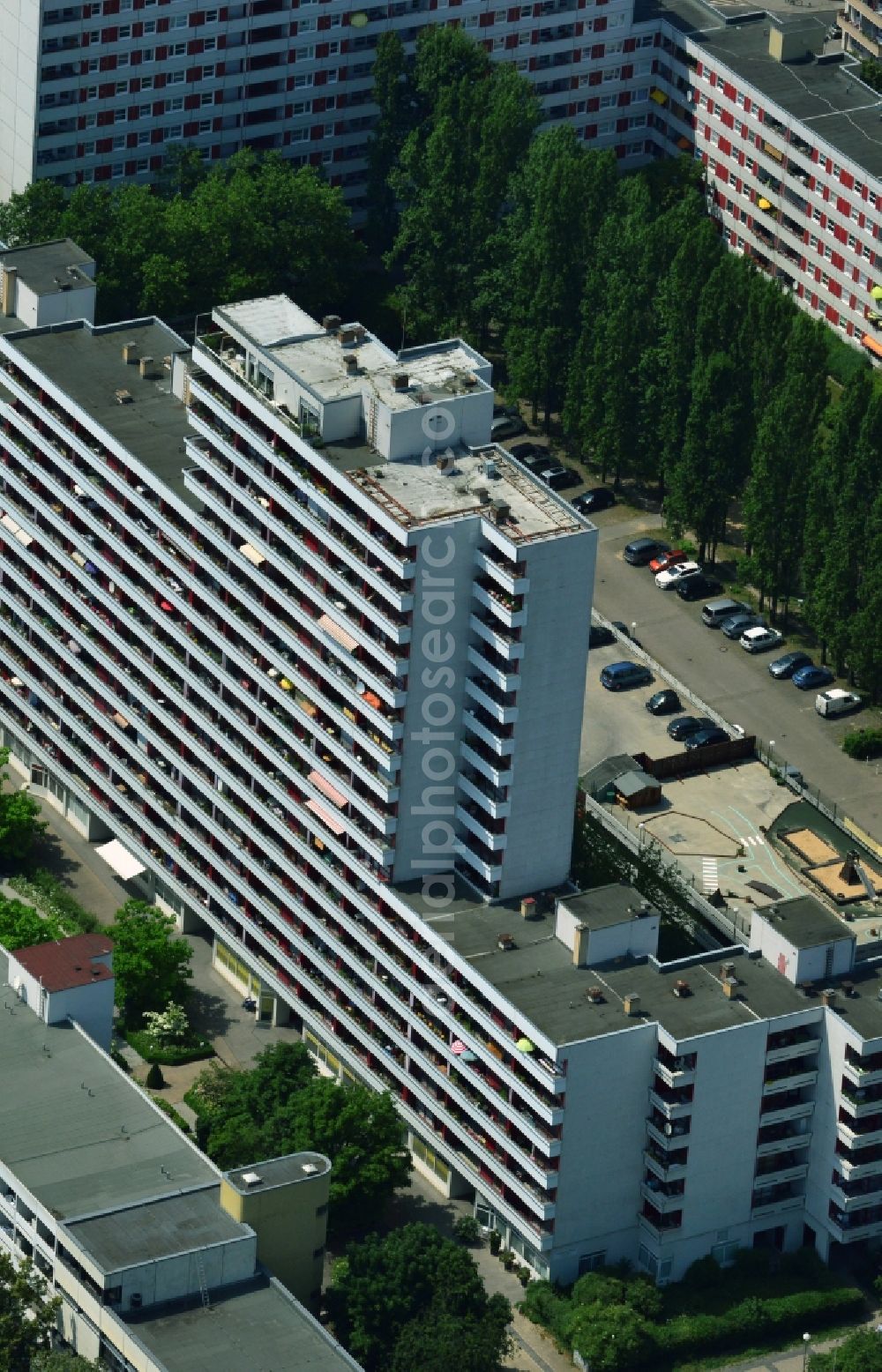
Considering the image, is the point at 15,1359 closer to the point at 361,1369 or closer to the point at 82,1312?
the point at 82,1312

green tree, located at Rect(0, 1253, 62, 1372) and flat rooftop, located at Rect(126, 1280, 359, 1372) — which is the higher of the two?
flat rooftop, located at Rect(126, 1280, 359, 1372)

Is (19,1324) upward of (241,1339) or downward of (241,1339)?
downward

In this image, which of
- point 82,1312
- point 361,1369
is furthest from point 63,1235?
point 361,1369

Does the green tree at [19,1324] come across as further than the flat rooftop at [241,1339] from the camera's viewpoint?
Yes

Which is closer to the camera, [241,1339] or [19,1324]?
[241,1339]

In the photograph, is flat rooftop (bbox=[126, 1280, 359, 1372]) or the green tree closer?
flat rooftop (bbox=[126, 1280, 359, 1372])

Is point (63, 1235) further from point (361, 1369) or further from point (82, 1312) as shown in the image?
point (361, 1369)

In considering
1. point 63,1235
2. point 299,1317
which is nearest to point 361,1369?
point 299,1317
